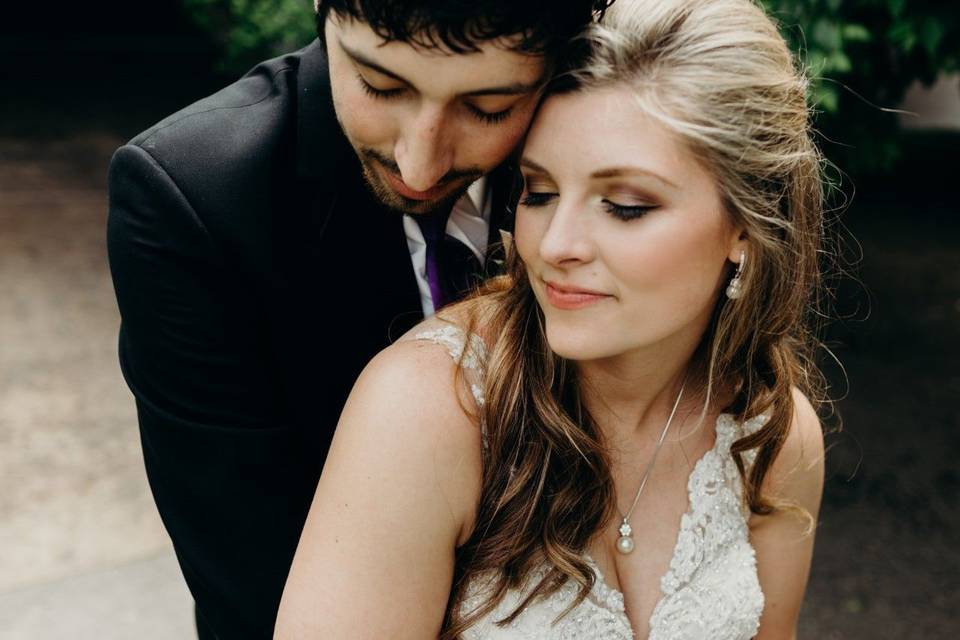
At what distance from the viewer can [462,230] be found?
2367 mm

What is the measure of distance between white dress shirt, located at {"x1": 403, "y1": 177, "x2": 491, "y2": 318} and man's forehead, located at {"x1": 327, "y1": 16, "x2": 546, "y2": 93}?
19.0 inches

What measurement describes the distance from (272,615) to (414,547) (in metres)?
0.56

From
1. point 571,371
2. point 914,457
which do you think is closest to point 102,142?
point 914,457

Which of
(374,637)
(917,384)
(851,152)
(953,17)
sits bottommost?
(917,384)

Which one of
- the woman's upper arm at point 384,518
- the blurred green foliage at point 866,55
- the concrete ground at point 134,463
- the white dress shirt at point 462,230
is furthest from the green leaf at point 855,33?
the woman's upper arm at point 384,518

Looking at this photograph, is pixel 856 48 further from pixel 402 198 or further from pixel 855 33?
pixel 402 198

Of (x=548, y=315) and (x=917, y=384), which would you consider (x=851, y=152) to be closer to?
(x=917, y=384)

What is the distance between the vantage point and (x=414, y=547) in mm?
1812

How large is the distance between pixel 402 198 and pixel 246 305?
15.1 inches

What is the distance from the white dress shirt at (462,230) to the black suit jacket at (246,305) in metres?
0.07

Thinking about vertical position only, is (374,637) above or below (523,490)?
below

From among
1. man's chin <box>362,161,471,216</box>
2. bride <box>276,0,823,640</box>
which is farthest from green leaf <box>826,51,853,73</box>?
man's chin <box>362,161,471,216</box>

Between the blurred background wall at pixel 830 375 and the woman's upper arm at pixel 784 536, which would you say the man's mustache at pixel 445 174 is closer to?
the blurred background wall at pixel 830 375

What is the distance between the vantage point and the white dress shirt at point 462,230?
229 centimetres
